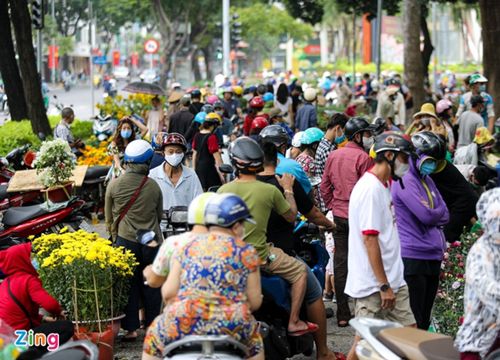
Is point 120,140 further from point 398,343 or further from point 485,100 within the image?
point 398,343

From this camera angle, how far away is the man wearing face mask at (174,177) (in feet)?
36.1

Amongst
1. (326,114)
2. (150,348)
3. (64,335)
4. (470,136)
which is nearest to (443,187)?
(64,335)

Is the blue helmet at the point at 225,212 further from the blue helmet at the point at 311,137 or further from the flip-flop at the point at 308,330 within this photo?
the blue helmet at the point at 311,137

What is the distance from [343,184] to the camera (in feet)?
34.3

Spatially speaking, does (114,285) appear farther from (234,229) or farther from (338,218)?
(234,229)

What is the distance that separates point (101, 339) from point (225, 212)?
10.2ft

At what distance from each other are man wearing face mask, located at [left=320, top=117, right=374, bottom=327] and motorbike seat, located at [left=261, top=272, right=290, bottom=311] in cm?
212

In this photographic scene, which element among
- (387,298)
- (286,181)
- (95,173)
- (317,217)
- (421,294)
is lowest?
(95,173)

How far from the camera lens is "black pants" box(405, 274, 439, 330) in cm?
849

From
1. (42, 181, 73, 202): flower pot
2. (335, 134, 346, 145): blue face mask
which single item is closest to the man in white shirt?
(335, 134, 346, 145): blue face mask

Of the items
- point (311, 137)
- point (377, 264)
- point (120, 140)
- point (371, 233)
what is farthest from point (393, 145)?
point (120, 140)

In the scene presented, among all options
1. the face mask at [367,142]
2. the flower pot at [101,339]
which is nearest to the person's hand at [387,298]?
the flower pot at [101,339]

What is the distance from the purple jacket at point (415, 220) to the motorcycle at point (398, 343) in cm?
174

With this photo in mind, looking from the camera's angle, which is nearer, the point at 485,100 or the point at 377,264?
the point at 377,264
